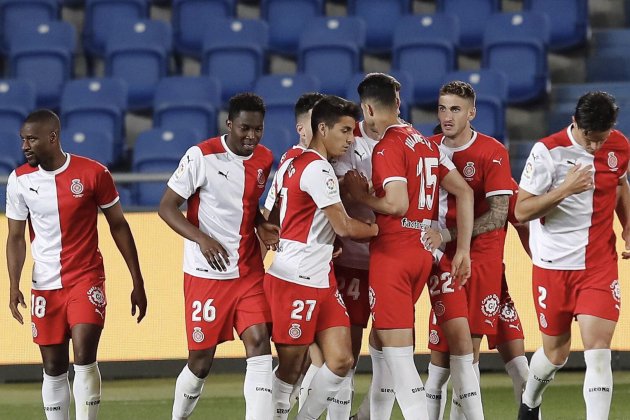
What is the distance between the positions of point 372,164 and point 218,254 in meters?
1.05

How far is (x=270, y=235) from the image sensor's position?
23.4 ft

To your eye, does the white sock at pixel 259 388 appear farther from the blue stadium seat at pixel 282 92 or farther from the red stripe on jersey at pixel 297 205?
the blue stadium seat at pixel 282 92

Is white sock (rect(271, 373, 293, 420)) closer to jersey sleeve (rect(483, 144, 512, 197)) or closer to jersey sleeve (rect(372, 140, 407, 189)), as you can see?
jersey sleeve (rect(372, 140, 407, 189))

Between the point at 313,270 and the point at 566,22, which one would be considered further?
the point at 566,22

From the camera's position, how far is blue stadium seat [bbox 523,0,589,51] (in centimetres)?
1379

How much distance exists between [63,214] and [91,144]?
5.15m

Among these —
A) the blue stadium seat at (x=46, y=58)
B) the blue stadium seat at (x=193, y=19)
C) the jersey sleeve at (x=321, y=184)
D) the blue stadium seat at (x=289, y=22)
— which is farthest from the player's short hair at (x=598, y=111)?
the blue stadium seat at (x=46, y=58)

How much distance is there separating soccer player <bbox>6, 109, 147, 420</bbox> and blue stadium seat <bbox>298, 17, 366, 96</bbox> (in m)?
6.33

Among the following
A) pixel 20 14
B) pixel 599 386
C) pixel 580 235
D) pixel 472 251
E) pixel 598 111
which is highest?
pixel 20 14

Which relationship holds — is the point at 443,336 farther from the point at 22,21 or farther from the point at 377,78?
the point at 22,21

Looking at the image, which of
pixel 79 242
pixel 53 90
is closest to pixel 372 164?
pixel 79 242

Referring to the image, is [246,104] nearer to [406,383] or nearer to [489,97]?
[406,383]

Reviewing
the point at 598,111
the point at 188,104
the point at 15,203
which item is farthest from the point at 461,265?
the point at 188,104

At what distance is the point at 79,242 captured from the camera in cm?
747
